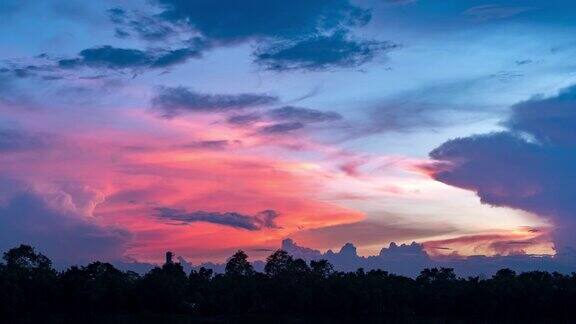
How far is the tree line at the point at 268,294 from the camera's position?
82.1 metres

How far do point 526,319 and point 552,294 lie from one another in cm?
526

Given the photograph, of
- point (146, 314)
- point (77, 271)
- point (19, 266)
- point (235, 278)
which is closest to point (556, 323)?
point (235, 278)

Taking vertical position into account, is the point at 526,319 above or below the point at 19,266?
below

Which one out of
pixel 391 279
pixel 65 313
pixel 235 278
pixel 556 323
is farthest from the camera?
pixel 391 279

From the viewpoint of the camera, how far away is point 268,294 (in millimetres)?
93688

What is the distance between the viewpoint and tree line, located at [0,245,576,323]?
82125 mm

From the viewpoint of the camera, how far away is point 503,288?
97.2m

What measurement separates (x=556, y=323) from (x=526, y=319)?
4.79 m

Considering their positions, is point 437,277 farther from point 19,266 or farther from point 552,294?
point 19,266

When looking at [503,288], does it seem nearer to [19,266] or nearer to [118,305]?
[118,305]

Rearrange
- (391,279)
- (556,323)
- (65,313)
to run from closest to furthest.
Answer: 1. (65,313)
2. (556,323)
3. (391,279)

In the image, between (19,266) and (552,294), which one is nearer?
(19,266)

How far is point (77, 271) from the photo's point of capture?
280 ft

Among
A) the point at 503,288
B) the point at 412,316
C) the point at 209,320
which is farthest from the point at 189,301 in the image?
the point at 503,288
